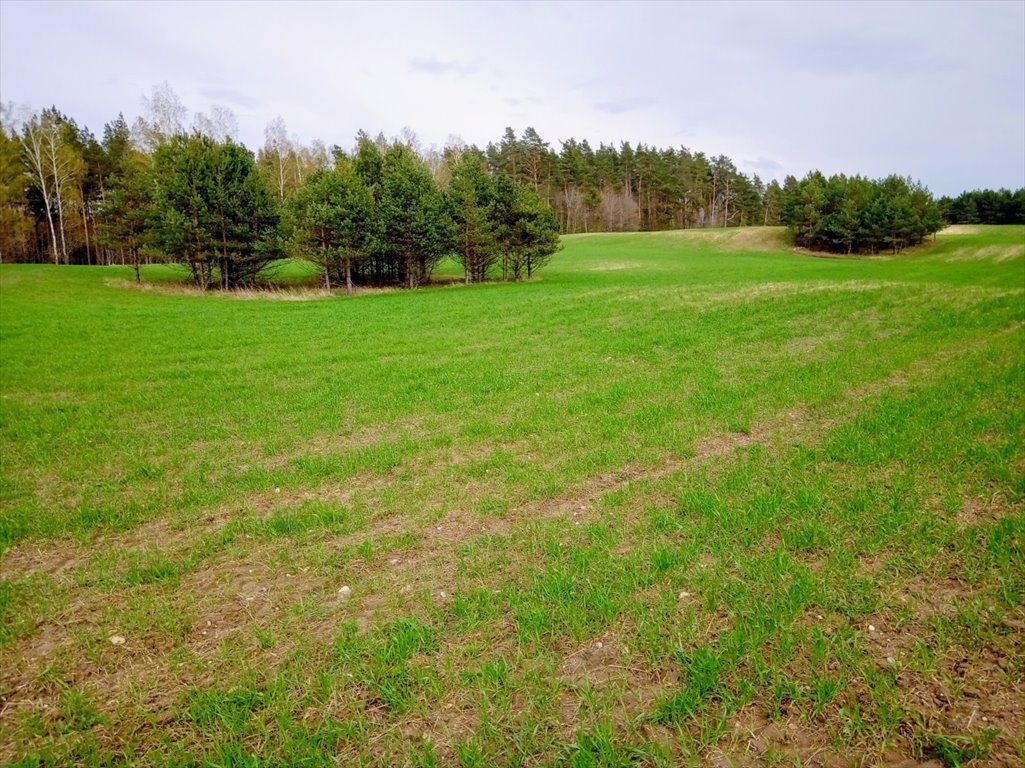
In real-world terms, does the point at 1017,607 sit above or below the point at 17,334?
below

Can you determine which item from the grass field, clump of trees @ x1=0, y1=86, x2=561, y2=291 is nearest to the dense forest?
clump of trees @ x1=0, y1=86, x2=561, y2=291

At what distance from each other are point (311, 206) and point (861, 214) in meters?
63.4

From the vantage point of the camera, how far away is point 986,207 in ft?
273

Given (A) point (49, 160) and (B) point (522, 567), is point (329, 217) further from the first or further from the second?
(A) point (49, 160)

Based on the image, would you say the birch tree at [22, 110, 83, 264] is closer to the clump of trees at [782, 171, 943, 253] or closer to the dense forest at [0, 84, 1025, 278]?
the dense forest at [0, 84, 1025, 278]

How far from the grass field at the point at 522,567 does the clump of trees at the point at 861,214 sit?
207 ft

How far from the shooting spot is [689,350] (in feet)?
49.7

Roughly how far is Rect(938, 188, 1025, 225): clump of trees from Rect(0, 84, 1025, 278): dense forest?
20cm

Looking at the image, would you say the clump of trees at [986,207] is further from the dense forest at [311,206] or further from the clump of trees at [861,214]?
the clump of trees at [861,214]

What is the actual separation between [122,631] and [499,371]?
987 cm

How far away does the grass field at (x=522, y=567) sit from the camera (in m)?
3.33

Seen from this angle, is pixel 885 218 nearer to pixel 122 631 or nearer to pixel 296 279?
pixel 296 279

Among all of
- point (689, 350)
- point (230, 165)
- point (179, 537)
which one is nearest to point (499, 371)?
point (689, 350)

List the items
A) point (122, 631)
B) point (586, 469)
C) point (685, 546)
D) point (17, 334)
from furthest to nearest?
point (17, 334) < point (586, 469) < point (685, 546) < point (122, 631)
